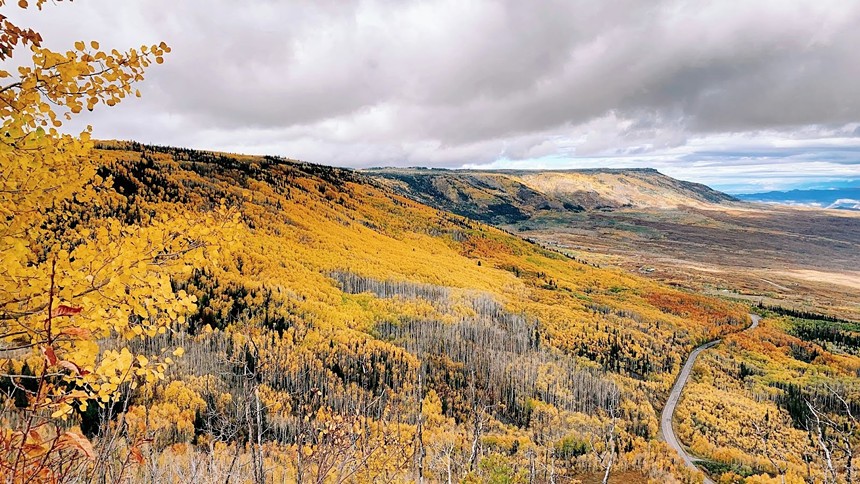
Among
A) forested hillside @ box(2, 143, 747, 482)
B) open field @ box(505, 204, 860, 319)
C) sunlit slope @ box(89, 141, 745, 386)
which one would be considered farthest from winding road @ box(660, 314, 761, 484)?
open field @ box(505, 204, 860, 319)

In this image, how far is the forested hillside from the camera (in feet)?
46.1

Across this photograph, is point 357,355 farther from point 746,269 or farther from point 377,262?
point 746,269

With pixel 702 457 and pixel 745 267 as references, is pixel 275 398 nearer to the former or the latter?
pixel 702 457

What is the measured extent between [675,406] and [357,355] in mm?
28891

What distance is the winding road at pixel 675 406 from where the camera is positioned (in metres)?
32.4

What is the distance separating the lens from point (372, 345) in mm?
33438

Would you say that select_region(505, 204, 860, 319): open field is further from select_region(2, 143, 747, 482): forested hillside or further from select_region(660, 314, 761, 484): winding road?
select_region(660, 314, 761, 484): winding road

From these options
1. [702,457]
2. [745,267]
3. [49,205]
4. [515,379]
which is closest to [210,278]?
[515,379]

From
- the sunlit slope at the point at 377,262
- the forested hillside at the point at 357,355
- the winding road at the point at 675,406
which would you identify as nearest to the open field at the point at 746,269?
the sunlit slope at the point at 377,262

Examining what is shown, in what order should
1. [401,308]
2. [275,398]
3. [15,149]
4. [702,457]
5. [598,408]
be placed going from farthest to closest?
[401,308], [598,408], [702,457], [275,398], [15,149]

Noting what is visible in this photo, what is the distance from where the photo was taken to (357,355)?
3139cm

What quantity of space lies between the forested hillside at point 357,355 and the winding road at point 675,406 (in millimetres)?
953

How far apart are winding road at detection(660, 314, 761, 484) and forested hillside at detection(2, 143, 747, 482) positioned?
95 centimetres

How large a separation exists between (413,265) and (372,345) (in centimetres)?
2587
